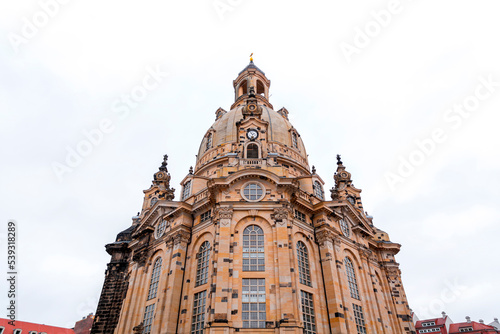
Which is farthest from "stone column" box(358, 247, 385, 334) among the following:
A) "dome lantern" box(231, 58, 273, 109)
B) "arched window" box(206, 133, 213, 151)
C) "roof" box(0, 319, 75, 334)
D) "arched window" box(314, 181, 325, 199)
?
"roof" box(0, 319, 75, 334)

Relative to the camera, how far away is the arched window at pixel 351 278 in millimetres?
32375

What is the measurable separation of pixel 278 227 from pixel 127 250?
25.0m

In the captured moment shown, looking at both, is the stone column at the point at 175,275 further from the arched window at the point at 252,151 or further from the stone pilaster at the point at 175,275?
the arched window at the point at 252,151

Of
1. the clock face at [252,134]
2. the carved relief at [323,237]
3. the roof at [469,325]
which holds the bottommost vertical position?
the roof at [469,325]

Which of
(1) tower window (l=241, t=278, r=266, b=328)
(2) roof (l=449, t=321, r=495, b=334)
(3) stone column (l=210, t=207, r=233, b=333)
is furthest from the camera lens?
(2) roof (l=449, t=321, r=495, b=334)

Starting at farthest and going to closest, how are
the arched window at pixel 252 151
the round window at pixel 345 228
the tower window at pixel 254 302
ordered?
the arched window at pixel 252 151 → the round window at pixel 345 228 → the tower window at pixel 254 302

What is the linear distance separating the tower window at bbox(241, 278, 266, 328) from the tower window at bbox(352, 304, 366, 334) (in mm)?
10819

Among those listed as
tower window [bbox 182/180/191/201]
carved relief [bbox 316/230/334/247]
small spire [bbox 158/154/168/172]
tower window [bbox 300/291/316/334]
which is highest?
small spire [bbox 158/154/168/172]

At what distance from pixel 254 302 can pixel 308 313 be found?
5.06 meters

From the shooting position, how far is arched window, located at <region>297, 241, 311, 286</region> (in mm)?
28547

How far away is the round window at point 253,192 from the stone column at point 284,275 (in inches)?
85.8

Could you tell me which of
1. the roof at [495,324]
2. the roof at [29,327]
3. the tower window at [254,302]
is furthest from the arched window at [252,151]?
the roof at [495,324]

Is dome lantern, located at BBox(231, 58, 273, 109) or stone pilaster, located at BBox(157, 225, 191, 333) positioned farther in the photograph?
dome lantern, located at BBox(231, 58, 273, 109)

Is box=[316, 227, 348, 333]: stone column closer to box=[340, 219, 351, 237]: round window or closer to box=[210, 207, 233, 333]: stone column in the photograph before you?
box=[340, 219, 351, 237]: round window
